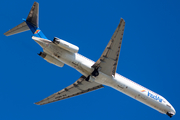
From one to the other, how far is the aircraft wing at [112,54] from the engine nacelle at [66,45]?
330 cm

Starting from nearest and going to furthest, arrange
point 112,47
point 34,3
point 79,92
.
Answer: point 112,47 < point 34,3 < point 79,92

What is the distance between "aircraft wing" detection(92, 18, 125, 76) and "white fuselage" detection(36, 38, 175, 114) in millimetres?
896

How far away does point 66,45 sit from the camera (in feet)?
94.8

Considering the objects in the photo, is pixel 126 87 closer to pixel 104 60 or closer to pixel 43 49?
pixel 104 60

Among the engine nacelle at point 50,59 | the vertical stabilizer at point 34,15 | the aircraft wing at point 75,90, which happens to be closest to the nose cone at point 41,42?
the engine nacelle at point 50,59

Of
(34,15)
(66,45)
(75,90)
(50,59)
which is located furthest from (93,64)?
(34,15)

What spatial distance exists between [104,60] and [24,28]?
37.8 ft

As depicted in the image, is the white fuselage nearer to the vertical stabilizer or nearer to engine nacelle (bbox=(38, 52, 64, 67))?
engine nacelle (bbox=(38, 52, 64, 67))

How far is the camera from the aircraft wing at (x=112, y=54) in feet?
88.2

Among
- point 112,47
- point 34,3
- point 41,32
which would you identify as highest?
point 34,3

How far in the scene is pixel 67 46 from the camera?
28938 millimetres

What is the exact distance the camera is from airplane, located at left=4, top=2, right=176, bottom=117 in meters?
29.0

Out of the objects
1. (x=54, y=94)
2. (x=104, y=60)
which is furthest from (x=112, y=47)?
(x=54, y=94)

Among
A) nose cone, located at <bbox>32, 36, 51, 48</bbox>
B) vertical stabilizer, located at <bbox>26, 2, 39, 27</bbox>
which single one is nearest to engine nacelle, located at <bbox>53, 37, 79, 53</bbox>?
nose cone, located at <bbox>32, 36, 51, 48</bbox>
